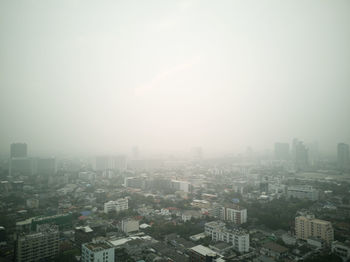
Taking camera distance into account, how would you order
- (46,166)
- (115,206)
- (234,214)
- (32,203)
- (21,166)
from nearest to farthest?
(234,214) → (115,206) → (32,203) → (21,166) → (46,166)

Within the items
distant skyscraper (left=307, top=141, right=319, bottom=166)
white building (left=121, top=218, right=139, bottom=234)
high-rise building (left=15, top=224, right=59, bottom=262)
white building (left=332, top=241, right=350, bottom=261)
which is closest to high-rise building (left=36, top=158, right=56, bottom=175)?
white building (left=121, top=218, right=139, bottom=234)

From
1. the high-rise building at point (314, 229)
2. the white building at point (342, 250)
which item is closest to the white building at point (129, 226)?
the high-rise building at point (314, 229)

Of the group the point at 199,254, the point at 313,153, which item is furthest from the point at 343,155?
the point at 199,254

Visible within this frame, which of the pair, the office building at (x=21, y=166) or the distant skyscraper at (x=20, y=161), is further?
the distant skyscraper at (x=20, y=161)

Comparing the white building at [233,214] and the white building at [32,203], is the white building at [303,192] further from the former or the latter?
the white building at [32,203]

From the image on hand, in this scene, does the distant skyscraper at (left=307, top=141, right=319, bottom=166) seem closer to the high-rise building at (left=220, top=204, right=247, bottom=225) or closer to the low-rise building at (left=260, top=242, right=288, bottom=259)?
the high-rise building at (left=220, top=204, right=247, bottom=225)

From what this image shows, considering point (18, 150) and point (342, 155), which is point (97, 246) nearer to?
point (18, 150)
